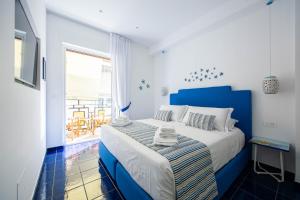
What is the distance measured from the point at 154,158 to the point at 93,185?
1.22m

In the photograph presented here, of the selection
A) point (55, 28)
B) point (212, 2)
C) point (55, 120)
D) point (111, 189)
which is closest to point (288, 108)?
point (212, 2)

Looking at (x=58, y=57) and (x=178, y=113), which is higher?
(x=58, y=57)

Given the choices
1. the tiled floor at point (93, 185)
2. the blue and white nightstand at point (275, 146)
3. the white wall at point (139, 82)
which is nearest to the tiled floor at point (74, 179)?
the tiled floor at point (93, 185)

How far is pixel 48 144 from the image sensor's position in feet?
9.33

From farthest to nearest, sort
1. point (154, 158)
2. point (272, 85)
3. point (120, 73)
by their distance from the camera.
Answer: point (120, 73), point (272, 85), point (154, 158)

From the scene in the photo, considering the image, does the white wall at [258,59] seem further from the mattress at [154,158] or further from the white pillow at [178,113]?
the white pillow at [178,113]

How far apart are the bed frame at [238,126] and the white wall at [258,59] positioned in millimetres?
138

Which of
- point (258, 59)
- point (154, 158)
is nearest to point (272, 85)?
point (258, 59)

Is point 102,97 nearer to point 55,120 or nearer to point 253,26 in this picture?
point 55,120

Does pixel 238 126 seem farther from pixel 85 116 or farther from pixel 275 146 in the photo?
pixel 85 116

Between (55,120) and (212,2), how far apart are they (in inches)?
159

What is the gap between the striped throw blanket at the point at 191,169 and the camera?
1118 mm

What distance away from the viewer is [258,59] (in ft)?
7.27

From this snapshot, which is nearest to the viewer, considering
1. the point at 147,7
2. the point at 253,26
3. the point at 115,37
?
the point at 253,26
